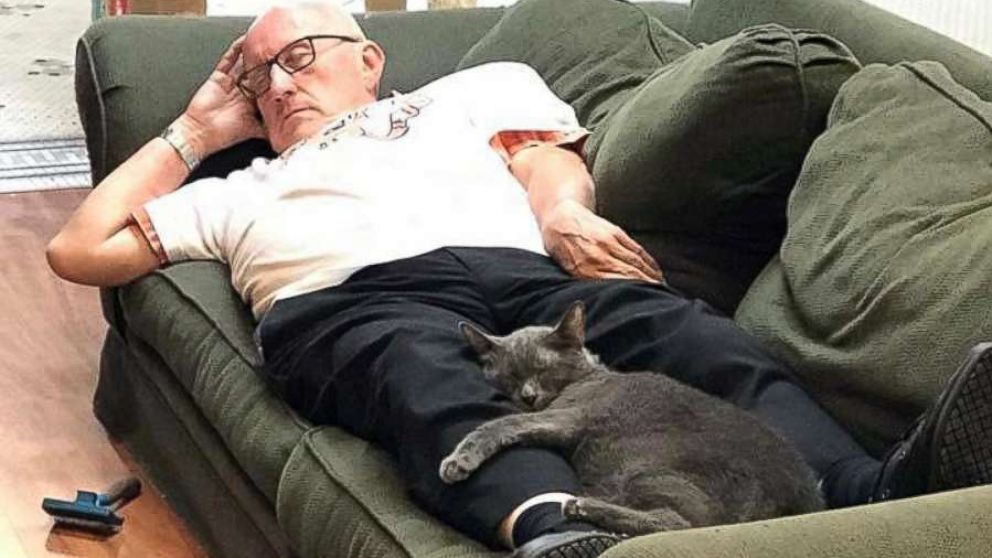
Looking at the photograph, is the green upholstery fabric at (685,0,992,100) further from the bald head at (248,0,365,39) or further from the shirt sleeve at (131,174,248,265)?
the shirt sleeve at (131,174,248,265)

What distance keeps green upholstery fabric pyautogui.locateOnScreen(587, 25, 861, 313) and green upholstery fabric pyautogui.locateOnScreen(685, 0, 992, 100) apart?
0.12 meters

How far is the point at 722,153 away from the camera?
213 cm

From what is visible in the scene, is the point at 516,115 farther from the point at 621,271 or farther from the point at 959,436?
the point at 959,436

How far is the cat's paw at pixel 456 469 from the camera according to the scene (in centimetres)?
171

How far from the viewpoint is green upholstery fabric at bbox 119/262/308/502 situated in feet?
6.71

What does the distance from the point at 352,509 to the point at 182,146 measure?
3.19 feet

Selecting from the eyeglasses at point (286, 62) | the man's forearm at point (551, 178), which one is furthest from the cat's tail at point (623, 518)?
the eyeglasses at point (286, 62)

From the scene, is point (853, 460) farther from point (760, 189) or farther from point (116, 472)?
point (116, 472)

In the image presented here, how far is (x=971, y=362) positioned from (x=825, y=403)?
51 centimetres

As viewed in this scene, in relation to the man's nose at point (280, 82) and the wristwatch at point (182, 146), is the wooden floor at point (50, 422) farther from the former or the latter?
the man's nose at point (280, 82)

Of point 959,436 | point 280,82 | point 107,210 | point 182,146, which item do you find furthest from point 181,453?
point 959,436

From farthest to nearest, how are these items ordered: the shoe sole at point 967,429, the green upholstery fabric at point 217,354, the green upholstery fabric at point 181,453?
the green upholstery fabric at point 181,453
the green upholstery fabric at point 217,354
the shoe sole at point 967,429

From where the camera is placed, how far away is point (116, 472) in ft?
8.84

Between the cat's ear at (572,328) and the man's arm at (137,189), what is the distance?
33.2 inches
